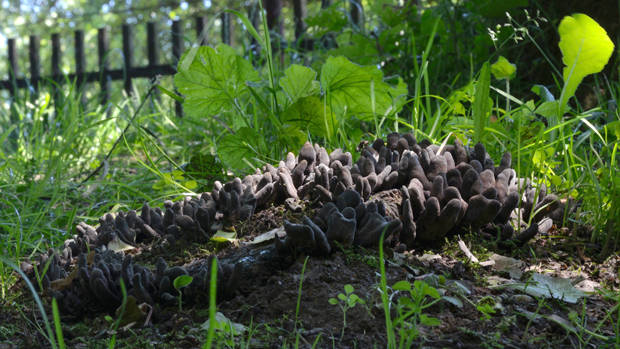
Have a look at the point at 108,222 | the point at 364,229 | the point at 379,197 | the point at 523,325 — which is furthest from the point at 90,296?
the point at 523,325

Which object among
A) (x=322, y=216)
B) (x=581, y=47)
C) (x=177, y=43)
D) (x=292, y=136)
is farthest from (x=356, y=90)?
(x=177, y=43)

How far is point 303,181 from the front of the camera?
7.04 feet

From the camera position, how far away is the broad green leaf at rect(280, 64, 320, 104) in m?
2.59

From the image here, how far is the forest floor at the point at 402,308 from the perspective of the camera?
4.42 ft

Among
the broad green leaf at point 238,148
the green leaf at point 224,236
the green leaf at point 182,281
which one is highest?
the broad green leaf at point 238,148

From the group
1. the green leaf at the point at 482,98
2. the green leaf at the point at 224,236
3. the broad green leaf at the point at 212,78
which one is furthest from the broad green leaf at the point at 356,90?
the green leaf at the point at 224,236

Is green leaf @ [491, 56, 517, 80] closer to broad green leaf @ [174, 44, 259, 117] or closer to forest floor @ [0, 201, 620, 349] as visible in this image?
forest floor @ [0, 201, 620, 349]

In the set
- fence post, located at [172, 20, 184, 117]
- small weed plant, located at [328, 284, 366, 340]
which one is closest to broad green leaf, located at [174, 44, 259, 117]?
small weed plant, located at [328, 284, 366, 340]

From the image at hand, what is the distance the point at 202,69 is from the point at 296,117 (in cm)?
48

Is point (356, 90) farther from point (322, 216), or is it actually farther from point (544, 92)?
point (322, 216)

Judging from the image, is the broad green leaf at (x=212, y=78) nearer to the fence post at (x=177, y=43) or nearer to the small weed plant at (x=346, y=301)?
the small weed plant at (x=346, y=301)

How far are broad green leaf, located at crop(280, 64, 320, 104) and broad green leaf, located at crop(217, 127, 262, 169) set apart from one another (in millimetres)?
262

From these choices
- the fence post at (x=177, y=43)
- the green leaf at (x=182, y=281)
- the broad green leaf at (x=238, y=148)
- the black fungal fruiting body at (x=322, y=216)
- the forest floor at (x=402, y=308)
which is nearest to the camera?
the forest floor at (x=402, y=308)

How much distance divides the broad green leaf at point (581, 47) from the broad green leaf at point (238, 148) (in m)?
1.37
